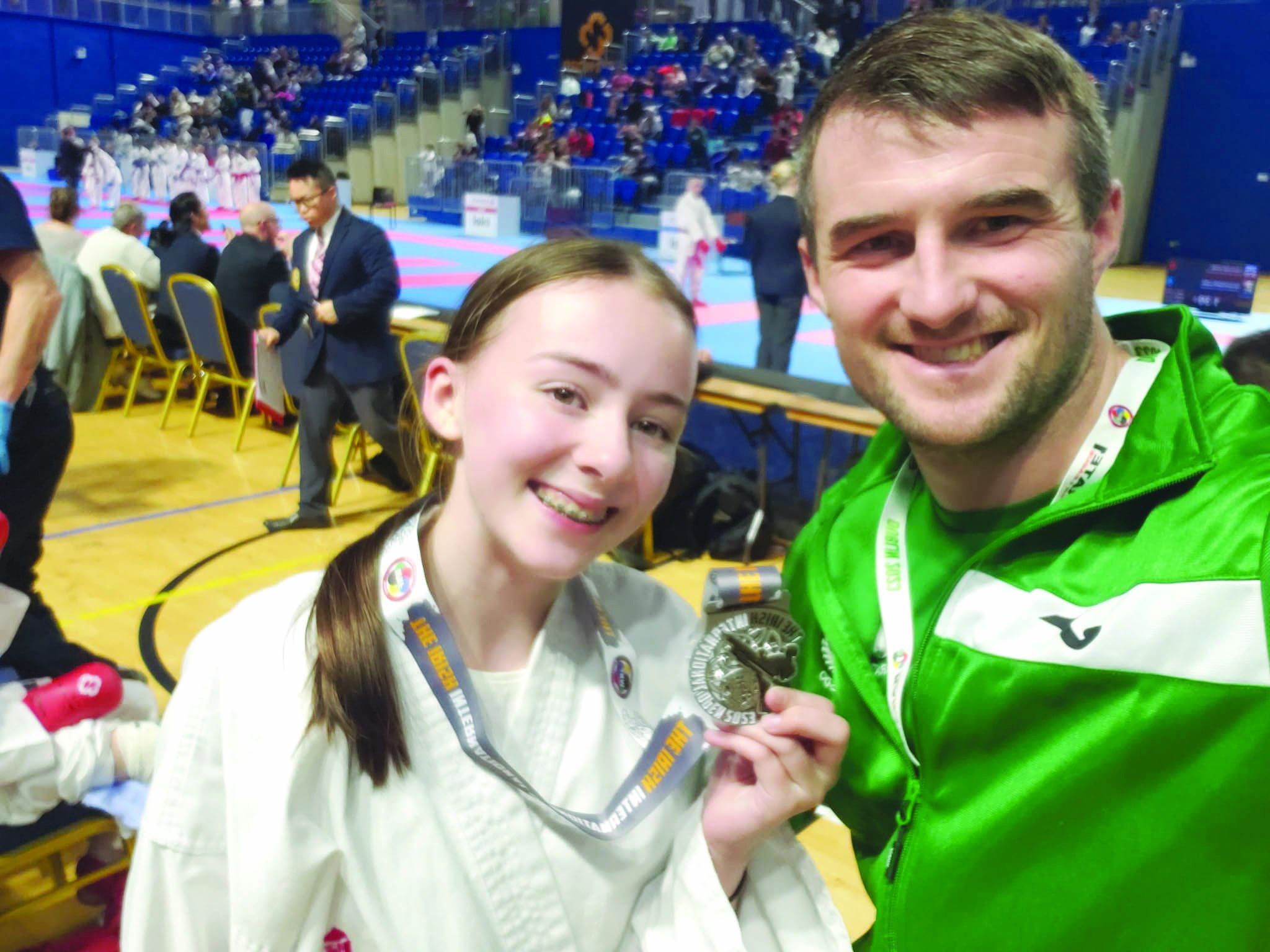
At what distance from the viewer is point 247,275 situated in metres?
6.94

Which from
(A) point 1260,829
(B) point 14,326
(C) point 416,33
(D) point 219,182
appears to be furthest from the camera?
(C) point 416,33

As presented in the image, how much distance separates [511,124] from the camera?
68.9 feet

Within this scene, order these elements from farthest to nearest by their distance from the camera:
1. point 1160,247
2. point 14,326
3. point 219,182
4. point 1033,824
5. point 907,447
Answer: point 219,182 → point 1160,247 → point 14,326 → point 907,447 → point 1033,824

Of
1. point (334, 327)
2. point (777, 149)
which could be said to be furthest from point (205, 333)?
point (777, 149)

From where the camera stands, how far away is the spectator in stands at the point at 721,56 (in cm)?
1805

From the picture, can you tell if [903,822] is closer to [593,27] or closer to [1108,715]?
[1108,715]

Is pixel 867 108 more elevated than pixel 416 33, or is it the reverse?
pixel 416 33

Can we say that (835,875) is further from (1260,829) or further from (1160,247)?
(1160,247)

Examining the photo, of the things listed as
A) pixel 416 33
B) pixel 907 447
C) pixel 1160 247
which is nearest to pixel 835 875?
pixel 907 447

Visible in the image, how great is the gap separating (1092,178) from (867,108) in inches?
12.2

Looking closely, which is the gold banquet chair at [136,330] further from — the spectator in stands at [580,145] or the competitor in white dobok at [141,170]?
the competitor in white dobok at [141,170]

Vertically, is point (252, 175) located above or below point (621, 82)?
below

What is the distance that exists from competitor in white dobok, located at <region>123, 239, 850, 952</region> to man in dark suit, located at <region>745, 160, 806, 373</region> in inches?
246

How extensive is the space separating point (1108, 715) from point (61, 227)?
8284mm
